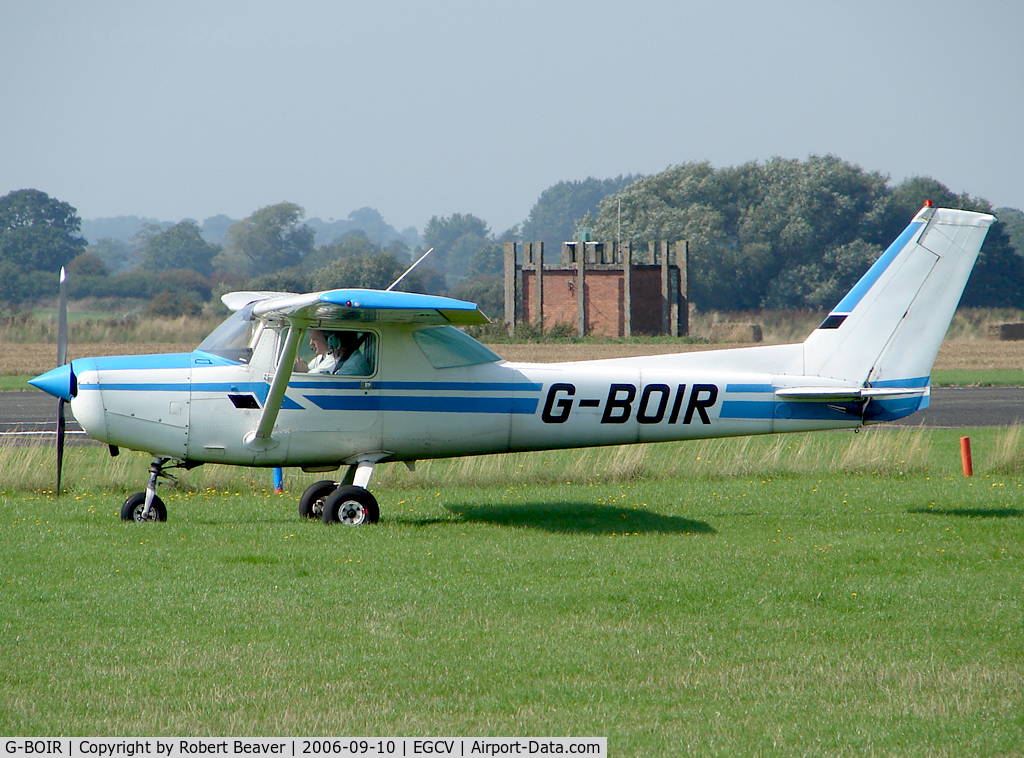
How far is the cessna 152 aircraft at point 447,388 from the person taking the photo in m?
9.84

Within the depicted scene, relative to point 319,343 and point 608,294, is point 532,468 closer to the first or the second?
point 319,343

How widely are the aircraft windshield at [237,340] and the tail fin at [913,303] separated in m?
6.00

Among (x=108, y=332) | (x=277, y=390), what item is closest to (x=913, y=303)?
(x=277, y=390)

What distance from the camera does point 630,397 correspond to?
10.6m

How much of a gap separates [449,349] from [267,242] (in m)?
140

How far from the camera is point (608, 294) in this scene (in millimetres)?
48469

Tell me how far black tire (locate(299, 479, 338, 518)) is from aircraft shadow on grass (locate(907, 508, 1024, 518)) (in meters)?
6.23

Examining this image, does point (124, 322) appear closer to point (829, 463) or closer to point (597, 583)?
point (829, 463)

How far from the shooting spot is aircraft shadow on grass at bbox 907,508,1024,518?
1038cm

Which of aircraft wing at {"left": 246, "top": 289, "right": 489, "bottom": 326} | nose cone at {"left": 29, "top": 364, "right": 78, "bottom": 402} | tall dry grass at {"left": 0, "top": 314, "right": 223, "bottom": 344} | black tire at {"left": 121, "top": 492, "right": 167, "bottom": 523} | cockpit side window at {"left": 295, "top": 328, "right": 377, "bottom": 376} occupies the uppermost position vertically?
aircraft wing at {"left": 246, "top": 289, "right": 489, "bottom": 326}

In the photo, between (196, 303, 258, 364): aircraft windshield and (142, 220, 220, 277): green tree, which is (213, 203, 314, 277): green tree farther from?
(196, 303, 258, 364): aircraft windshield

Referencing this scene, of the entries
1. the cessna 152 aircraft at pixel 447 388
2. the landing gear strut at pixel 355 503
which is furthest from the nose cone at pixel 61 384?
the landing gear strut at pixel 355 503

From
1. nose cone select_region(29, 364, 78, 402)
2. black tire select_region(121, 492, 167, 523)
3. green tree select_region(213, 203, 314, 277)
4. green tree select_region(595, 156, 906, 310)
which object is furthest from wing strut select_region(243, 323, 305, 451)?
green tree select_region(213, 203, 314, 277)

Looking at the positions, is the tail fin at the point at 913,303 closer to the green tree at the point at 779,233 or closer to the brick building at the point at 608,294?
the brick building at the point at 608,294
